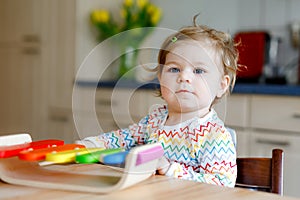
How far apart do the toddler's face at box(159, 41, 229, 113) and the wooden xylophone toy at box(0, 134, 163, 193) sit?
0.22 meters

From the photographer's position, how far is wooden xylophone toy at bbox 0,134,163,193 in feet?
2.78

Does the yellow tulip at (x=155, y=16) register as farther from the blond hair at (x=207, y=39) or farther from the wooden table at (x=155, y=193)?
the wooden table at (x=155, y=193)

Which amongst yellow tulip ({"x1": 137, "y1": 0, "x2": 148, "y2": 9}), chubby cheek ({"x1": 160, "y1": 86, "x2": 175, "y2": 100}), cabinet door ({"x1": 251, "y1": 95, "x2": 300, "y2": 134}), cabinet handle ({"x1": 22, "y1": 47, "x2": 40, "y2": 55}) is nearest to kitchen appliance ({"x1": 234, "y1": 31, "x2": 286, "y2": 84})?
cabinet door ({"x1": 251, "y1": 95, "x2": 300, "y2": 134})

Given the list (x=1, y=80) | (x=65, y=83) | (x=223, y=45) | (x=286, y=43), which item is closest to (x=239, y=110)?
(x=286, y=43)

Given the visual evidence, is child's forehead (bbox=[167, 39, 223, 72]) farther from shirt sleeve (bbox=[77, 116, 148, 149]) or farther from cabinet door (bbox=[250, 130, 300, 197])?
cabinet door (bbox=[250, 130, 300, 197])

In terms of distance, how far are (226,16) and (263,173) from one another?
→ 7.52 ft

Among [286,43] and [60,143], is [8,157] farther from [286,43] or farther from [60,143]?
[286,43]

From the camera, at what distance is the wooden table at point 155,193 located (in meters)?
0.83

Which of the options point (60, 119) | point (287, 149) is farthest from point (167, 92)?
point (60, 119)

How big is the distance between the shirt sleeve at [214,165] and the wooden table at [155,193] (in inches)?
3.3

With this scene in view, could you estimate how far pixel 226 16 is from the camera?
3.38m

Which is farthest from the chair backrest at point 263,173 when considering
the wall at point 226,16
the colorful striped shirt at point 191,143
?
the wall at point 226,16

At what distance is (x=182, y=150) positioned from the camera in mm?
1117

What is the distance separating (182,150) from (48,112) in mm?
2679
